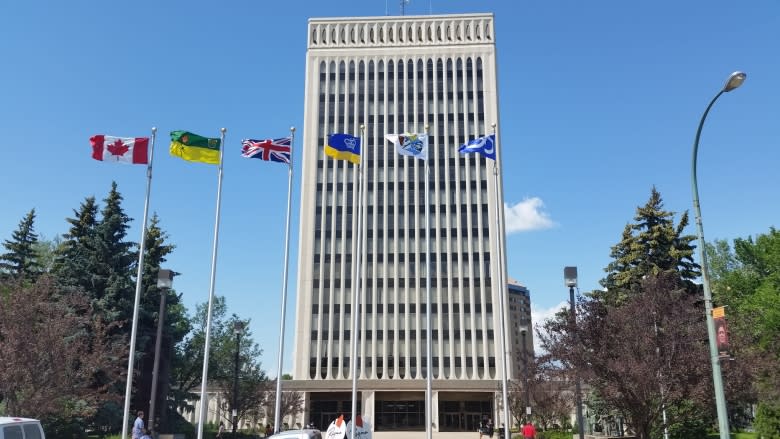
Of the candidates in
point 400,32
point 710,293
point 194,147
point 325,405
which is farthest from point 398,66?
point 710,293

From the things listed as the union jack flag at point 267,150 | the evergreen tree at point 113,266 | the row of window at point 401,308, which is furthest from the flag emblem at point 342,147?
the row of window at point 401,308

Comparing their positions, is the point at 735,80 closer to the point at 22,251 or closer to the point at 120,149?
the point at 120,149

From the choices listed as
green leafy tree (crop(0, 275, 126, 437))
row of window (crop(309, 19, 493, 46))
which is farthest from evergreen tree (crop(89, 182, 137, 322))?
row of window (crop(309, 19, 493, 46))

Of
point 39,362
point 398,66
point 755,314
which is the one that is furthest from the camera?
point 398,66

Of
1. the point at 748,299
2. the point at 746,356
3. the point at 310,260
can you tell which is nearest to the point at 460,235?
the point at 310,260

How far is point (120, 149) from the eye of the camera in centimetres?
2394

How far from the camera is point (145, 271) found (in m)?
44.0

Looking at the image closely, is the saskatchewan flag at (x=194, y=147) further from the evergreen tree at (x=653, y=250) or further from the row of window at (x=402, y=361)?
the row of window at (x=402, y=361)

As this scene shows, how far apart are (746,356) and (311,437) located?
18244mm

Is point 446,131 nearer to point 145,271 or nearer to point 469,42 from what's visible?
point 469,42

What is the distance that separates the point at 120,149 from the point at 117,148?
0.12 metres

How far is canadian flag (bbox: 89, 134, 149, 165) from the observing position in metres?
23.5

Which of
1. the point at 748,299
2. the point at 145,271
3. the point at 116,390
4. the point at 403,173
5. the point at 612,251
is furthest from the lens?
the point at 403,173

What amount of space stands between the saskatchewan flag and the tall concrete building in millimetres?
39556
